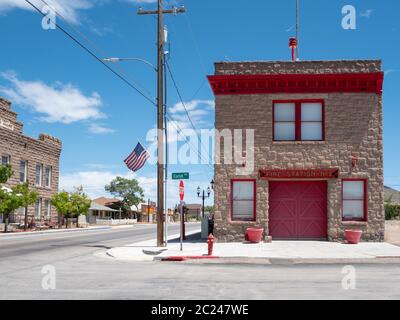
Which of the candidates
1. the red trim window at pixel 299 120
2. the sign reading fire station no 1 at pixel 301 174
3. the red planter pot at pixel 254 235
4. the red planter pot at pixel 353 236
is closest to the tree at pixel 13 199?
the red planter pot at pixel 254 235

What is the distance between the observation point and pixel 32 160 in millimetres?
50250

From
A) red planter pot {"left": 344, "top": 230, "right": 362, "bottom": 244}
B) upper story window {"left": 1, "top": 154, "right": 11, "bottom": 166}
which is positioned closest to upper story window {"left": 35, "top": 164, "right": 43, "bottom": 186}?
upper story window {"left": 1, "top": 154, "right": 11, "bottom": 166}

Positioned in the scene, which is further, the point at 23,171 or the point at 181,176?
the point at 23,171

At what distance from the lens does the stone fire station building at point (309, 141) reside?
25.4 m

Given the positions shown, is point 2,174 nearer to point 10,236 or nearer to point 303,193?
point 10,236

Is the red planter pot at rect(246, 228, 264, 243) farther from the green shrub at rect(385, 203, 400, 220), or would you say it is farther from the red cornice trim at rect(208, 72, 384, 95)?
the green shrub at rect(385, 203, 400, 220)

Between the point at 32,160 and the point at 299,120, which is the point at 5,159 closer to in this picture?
the point at 32,160

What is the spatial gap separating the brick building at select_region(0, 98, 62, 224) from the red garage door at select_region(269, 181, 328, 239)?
28.0 metres

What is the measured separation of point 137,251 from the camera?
22.1 metres

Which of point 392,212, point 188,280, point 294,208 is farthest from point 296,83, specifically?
point 392,212

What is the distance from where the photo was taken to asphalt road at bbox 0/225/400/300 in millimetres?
10484

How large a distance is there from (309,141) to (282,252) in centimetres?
722
